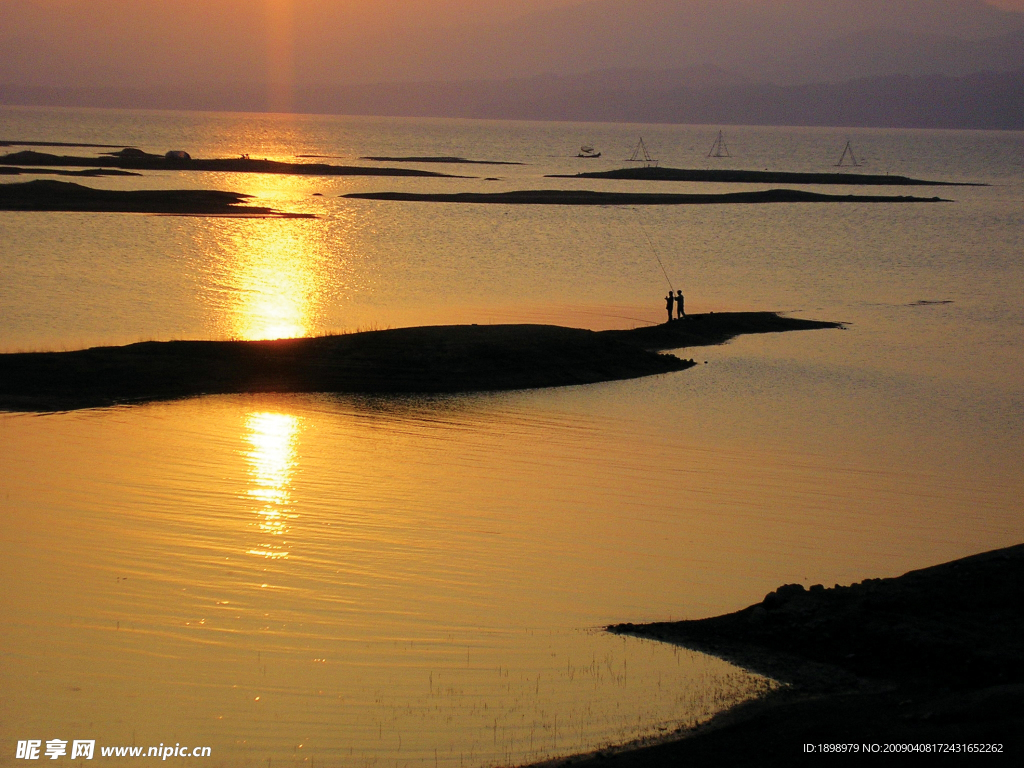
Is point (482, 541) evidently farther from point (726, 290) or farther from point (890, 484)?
point (726, 290)

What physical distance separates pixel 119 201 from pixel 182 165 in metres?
38.7

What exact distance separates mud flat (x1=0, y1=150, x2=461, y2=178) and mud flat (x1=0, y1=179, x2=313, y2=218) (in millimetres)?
27439

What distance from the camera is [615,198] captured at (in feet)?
270

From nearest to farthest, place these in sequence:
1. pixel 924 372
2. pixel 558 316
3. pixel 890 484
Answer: pixel 890 484 → pixel 924 372 → pixel 558 316

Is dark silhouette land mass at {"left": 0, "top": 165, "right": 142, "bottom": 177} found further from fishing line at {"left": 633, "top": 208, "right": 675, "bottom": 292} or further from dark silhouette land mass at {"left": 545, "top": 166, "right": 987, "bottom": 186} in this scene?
dark silhouette land mass at {"left": 545, "top": 166, "right": 987, "bottom": 186}

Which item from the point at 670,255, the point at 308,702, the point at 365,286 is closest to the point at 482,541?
the point at 308,702

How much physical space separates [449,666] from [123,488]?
7611 mm

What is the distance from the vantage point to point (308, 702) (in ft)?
32.7

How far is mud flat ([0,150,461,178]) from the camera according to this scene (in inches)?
3536

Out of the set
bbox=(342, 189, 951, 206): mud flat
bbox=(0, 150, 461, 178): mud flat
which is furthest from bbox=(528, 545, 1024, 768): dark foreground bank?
bbox=(0, 150, 461, 178): mud flat

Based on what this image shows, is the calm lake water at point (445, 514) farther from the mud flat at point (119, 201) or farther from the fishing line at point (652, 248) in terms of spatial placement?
the mud flat at point (119, 201)

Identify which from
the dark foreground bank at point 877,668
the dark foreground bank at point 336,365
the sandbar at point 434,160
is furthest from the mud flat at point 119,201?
the sandbar at point 434,160

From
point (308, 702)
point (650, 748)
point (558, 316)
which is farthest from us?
point (558, 316)

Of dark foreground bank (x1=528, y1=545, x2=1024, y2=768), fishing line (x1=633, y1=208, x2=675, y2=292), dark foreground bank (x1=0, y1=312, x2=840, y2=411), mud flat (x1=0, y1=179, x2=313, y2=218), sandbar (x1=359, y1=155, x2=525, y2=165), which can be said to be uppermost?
sandbar (x1=359, y1=155, x2=525, y2=165)
